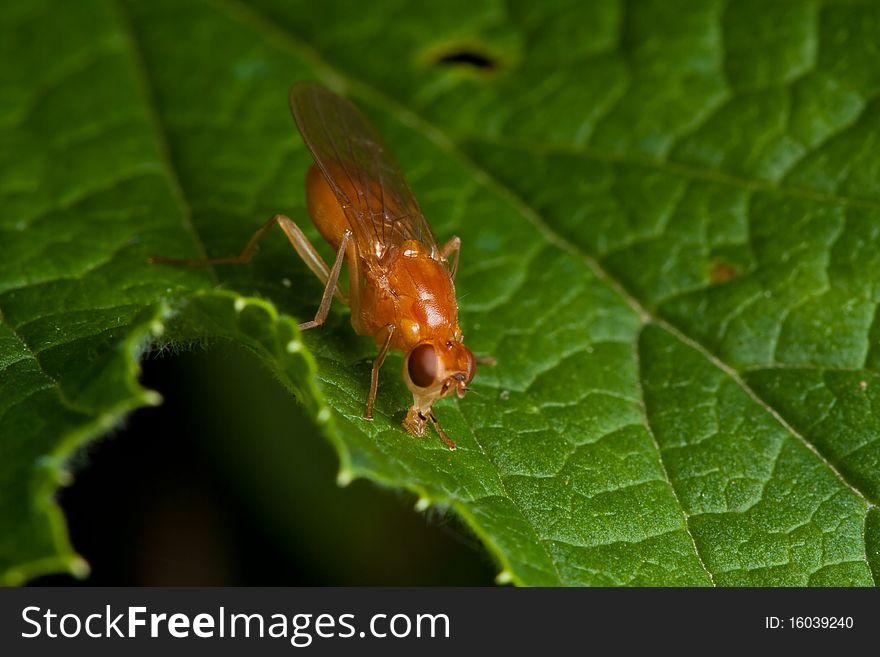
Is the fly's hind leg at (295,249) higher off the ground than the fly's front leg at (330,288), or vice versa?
the fly's hind leg at (295,249)

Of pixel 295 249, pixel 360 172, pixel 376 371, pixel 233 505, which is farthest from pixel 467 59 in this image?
pixel 233 505

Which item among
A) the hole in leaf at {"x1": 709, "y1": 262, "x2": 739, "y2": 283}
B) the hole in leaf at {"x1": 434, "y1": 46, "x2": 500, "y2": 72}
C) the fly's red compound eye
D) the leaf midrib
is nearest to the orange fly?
the fly's red compound eye

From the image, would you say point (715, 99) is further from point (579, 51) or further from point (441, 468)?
point (441, 468)

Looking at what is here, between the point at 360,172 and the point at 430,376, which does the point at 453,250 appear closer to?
the point at 360,172

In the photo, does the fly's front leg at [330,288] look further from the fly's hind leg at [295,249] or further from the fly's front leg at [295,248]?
the fly's front leg at [295,248]

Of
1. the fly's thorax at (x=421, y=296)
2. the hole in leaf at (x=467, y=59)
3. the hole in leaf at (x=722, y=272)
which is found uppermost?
the hole in leaf at (x=467, y=59)

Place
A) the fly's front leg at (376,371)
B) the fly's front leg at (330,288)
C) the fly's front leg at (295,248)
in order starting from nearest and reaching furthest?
the fly's front leg at (376,371) → the fly's front leg at (330,288) → the fly's front leg at (295,248)

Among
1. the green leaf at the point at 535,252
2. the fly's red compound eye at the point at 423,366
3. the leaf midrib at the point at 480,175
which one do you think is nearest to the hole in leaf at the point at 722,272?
the green leaf at the point at 535,252

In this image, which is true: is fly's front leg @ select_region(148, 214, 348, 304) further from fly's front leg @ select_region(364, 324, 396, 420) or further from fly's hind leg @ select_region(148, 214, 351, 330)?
fly's front leg @ select_region(364, 324, 396, 420)

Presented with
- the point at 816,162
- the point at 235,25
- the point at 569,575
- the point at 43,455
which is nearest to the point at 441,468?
the point at 569,575
